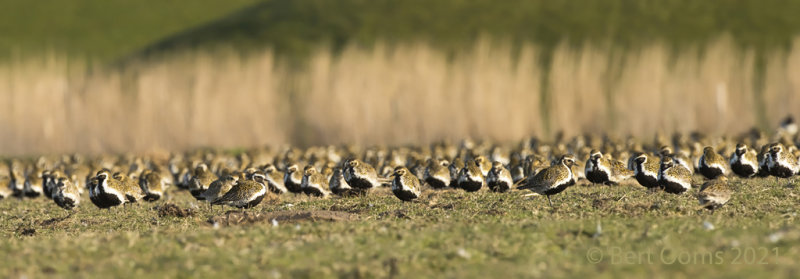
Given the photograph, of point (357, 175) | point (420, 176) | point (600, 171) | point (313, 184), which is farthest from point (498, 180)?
point (313, 184)

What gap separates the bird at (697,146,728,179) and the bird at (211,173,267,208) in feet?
28.4

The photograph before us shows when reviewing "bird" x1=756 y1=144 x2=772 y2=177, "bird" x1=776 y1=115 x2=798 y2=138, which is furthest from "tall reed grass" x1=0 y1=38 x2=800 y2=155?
"bird" x1=756 y1=144 x2=772 y2=177

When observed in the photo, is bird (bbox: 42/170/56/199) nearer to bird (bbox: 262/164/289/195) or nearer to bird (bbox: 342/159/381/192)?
bird (bbox: 262/164/289/195)

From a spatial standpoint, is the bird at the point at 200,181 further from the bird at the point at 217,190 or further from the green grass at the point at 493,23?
the green grass at the point at 493,23

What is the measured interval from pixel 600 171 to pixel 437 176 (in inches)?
126

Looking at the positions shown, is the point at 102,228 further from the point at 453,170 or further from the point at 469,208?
the point at 453,170

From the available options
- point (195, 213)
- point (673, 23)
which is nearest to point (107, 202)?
point (195, 213)

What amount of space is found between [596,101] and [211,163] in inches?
604

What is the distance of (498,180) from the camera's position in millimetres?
17344

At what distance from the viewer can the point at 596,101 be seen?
34.1 meters

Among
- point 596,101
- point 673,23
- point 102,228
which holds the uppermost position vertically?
point 673,23

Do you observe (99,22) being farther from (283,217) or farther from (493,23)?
(283,217)

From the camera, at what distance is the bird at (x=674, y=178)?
15.3 metres

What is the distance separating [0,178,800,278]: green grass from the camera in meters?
9.55
